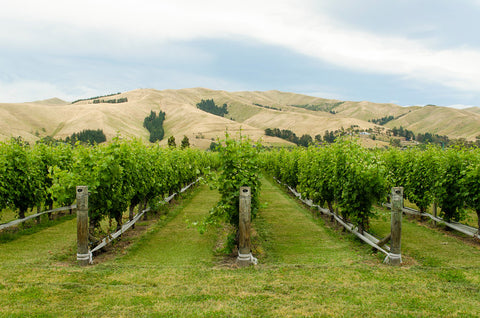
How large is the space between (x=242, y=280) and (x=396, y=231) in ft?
11.6

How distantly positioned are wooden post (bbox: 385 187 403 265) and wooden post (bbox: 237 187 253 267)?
3000mm

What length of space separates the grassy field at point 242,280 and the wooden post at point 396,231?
0.29 m

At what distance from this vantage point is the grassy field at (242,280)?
14.6ft

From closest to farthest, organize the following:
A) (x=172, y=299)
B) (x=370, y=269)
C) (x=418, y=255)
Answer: (x=172, y=299)
(x=370, y=269)
(x=418, y=255)

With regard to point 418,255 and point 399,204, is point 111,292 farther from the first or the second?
point 418,255

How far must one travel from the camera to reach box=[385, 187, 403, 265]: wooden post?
22.0ft

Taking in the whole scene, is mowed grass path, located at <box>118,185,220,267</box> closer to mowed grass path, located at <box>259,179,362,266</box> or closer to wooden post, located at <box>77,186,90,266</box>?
wooden post, located at <box>77,186,90,266</box>

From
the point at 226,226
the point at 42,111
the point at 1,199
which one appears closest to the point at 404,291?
the point at 226,226

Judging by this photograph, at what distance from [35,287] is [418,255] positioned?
7858mm

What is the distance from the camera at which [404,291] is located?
5113 mm

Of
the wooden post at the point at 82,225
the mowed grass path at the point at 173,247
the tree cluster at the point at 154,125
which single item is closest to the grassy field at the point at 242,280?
the mowed grass path at the point at 173,247

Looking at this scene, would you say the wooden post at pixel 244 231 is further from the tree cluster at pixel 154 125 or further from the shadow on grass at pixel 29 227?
the tree cluster at pixel 154 125

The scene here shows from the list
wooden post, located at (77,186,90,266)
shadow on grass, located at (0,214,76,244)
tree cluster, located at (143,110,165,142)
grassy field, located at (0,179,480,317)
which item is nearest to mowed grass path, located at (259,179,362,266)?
grassy field, located at (0,179,480,317)

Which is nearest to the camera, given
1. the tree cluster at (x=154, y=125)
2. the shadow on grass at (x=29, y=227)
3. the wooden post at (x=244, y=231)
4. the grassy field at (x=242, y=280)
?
the grassy field at (x=242, y=280)
